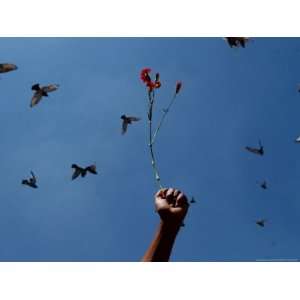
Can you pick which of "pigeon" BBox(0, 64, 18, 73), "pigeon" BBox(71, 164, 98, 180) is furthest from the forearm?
"pigeon" BBox(71, 164, 98, 180)

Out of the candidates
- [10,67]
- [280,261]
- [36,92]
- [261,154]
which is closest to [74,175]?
[36,92]

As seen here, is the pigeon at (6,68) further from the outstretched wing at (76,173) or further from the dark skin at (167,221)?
the dark skin at (167,221)

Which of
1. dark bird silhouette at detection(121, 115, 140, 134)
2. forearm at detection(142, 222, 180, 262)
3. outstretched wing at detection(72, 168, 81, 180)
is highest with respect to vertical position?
forearm at detection(142, 222, 180, 262)

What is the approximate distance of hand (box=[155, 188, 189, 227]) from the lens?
241cm

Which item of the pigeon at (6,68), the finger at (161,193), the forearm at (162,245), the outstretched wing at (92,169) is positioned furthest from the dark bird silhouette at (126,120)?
the forearm at (162,245)

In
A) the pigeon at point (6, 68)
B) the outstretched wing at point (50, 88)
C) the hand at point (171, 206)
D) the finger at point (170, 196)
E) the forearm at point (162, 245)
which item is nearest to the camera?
the forearm at point (162, 245)

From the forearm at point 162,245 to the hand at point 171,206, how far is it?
1.9 inches

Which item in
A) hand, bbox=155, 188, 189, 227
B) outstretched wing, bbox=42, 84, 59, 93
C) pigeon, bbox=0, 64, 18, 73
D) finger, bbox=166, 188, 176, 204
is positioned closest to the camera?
hand, bbox=155, 188, 189, 227

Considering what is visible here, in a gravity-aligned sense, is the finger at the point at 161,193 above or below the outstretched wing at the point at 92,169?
above

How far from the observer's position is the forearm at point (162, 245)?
2.26 metres

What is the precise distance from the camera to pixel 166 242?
2.29 metres

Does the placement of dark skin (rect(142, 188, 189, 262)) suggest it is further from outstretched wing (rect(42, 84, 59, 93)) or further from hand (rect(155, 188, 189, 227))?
outstretched wing (rect(42, 84, 59, 93))

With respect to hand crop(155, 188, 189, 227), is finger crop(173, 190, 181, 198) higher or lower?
higher

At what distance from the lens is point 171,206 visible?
248 cm
